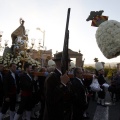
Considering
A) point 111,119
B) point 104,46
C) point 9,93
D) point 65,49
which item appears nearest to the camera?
point 104,46

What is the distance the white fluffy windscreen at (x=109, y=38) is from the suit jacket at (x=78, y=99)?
3.33m

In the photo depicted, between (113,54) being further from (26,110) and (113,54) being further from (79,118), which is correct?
(26,110)

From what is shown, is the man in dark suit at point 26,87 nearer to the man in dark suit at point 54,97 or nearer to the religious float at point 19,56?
the man in dark suit at point 54,97

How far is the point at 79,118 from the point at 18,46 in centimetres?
694

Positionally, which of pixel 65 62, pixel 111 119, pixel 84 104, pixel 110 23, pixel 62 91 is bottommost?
pixel 111 119

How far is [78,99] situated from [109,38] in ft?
11.6

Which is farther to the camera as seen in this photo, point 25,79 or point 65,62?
point 25,79

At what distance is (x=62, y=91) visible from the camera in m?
4.44

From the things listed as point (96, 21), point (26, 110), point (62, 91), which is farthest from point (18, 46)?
point (96, 21)

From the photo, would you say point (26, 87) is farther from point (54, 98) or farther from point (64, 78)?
point (54, 98)

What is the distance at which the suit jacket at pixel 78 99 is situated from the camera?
553 centimetres

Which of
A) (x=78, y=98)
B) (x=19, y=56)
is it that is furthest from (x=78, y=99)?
(x=19, y=56)

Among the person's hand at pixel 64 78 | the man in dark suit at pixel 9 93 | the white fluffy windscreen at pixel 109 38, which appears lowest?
the man in dark suit at pixel 9 93

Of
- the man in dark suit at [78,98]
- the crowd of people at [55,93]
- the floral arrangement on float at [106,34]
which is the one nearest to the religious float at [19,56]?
the crowd of people at [55,93]
